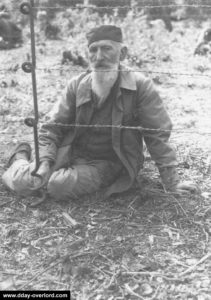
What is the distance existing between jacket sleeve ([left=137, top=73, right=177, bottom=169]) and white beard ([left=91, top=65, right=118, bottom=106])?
0.21m

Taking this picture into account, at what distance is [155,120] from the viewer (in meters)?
3.71

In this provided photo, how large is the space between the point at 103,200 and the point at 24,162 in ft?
2.66

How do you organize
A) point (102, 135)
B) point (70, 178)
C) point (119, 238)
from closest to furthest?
1. point (119, 238)
2. point (70, 178)
3. point (102, 135)

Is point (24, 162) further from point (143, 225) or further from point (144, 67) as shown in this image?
point (144, 67)

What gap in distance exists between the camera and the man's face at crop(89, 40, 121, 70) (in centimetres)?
357

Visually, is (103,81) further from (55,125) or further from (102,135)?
(55,125)

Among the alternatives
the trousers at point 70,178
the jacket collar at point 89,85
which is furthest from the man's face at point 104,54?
the trousers at point 70,178

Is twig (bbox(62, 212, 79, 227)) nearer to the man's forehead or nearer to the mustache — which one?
the mustache

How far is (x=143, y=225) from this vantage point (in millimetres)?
3486

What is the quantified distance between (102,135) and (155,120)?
1.57 ft

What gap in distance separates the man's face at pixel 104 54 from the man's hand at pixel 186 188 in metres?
1.13

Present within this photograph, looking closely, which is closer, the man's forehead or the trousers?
the man's forehead

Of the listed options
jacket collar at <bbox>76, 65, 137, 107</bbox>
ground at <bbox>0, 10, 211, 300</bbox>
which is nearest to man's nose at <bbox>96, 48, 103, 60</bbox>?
jacket collar at <bbox>76, 65, 137, 107</bbox>

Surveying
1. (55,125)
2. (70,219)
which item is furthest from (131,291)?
(55,125)
